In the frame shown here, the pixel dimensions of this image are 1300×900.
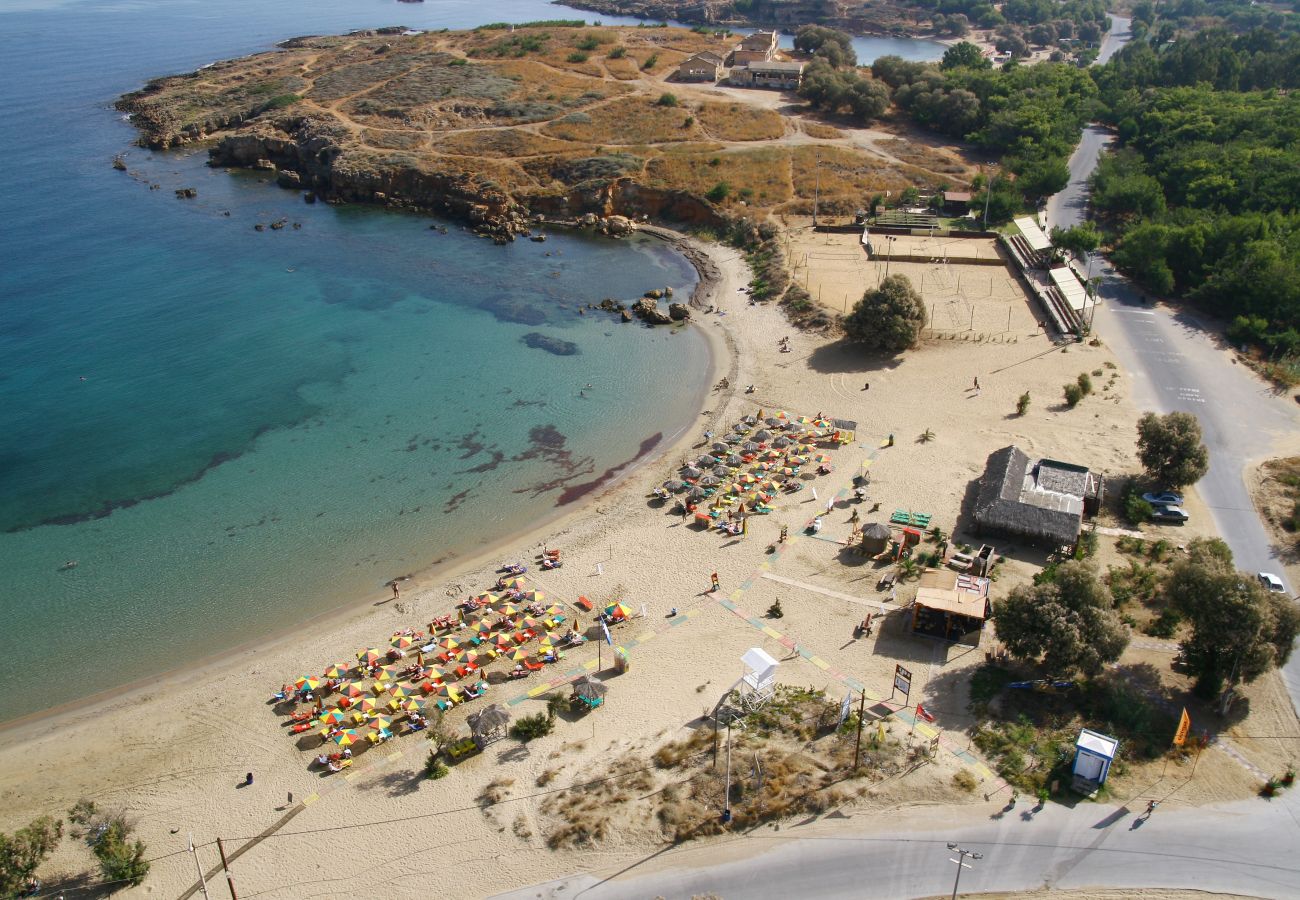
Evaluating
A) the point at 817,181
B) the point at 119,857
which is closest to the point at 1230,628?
the point at 119,857

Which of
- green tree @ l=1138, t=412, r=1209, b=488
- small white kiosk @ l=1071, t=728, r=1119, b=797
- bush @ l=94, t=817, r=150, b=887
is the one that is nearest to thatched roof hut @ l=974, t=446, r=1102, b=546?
green tree @ l=1138, t=412, r=1209, b=488

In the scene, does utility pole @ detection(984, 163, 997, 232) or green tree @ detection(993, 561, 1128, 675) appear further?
utility pole @ detection(984, 163, 997, 232)

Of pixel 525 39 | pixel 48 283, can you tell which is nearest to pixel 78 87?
pixel 525 39

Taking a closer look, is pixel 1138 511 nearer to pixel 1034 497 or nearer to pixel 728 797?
pixel 1034 497

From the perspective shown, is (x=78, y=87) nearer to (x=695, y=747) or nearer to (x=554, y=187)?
(x=554, y=187)

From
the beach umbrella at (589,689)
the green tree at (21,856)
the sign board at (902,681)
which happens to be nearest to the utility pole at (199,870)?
the green tree at (21,856)

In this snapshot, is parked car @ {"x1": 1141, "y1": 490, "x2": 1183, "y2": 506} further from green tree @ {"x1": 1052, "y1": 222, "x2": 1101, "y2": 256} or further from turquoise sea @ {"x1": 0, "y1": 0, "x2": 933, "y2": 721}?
green tree @ {"x1": 1052, "y1": 222, "x2": 1101, "y2": 256}
